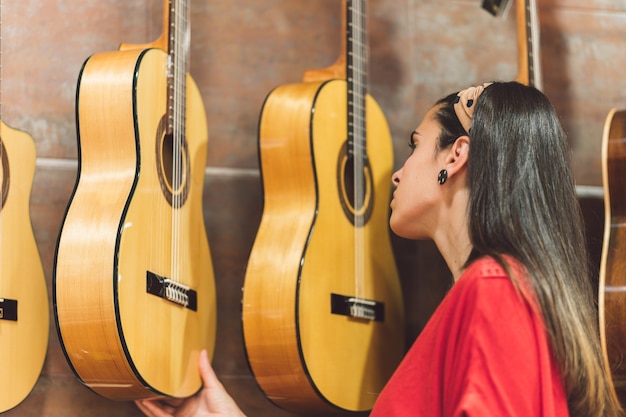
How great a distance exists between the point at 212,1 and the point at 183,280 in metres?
0.80

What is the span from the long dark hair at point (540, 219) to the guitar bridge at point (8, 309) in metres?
0.88

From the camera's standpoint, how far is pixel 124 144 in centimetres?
182

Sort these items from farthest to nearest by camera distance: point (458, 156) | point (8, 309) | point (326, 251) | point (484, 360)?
point (326, 251)
point (8, 309)
point (458, 156)
point (484, 360)

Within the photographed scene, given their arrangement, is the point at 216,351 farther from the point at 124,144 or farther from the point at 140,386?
the point at 124,144

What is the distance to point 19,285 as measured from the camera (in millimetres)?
1818

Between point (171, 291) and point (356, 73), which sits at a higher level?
point (356, 73)

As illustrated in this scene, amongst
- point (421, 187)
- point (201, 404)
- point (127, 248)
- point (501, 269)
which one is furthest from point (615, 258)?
point (127, 248)

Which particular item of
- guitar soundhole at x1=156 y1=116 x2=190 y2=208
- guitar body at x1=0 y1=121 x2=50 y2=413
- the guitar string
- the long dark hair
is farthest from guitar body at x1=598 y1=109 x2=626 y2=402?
guitar body at x1=0 y1=121 x2=50 y2=413

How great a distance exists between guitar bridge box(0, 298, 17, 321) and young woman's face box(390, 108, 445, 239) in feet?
2.49

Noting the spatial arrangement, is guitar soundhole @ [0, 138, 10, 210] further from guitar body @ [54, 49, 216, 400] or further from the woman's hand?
the woman's hand

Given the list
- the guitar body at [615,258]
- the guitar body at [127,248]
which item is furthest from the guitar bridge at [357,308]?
the guitar body at [615,258]

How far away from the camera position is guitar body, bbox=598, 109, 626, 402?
1954mm

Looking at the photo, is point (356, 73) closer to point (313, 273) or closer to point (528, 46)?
point (528, 46)

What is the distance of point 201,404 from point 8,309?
0.45m
